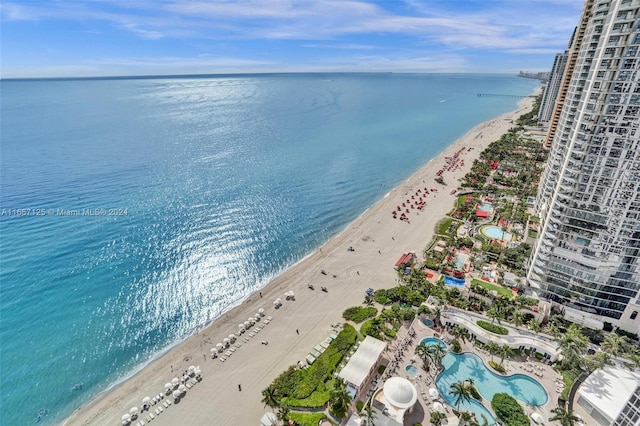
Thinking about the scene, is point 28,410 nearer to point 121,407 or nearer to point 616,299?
point 121,407

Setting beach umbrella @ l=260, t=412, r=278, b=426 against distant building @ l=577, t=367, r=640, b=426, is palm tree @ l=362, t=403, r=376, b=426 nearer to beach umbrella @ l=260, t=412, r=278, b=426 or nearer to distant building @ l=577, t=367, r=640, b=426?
beach umbrella @ l=260, t=412, r=278, b=426

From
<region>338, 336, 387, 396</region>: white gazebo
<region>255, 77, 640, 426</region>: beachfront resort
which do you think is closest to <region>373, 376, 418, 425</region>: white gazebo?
<region>255, 77, 640, 426</region>: beachfront resort

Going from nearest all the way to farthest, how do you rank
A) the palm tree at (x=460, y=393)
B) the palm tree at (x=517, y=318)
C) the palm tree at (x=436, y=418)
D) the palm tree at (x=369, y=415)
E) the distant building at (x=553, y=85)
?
the palm tree at (x=436, y=418), the palm tree at (x=369, y=415), the palm tree at (x=460, y=393), the palm tree at (x=517, y=318), the distant building at (x=553, y=85)

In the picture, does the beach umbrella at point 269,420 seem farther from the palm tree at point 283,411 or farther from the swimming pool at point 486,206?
the swimming pool at point 486,206

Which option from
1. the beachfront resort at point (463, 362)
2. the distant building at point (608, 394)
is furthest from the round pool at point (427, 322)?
the distant building at point (608, 394)

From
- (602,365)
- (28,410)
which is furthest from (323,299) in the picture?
(28,410)
